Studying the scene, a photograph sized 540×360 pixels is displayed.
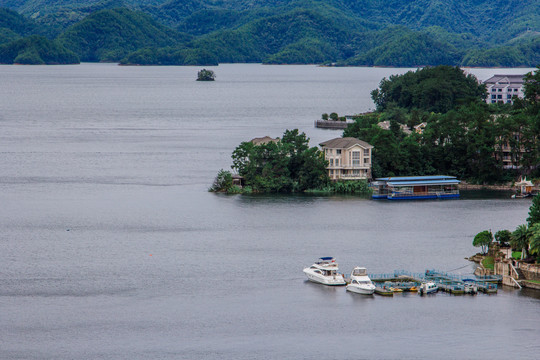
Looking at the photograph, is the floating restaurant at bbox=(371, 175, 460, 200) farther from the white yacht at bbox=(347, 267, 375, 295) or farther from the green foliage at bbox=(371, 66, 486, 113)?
the green foliage at bbox=(371, 66, 486, 113)

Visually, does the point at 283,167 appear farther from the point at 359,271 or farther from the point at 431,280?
the point at 359,271

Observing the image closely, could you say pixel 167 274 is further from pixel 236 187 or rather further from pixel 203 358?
pixel 236 187

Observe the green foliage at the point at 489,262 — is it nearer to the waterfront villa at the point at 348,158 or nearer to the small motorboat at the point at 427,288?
the small motorboat at the point at 427,288

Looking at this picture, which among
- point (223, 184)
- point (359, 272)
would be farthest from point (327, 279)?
point (223, 184)

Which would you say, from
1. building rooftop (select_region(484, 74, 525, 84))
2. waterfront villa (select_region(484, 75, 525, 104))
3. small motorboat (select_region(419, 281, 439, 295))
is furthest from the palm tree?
building rooftop (select_region(484, 74, 525, 84))

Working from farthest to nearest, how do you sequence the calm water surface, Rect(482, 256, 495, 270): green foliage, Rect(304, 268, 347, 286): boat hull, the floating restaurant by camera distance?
1. the floating restaurant
2. Rect(482, 256, 495, 270): green foliage
3. Rect(304, 268, 347, 286): boat hull
4. the calm water surface
